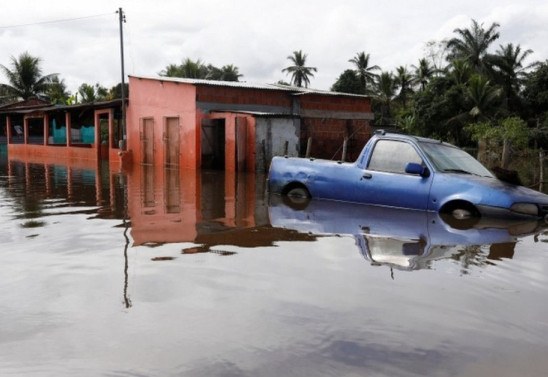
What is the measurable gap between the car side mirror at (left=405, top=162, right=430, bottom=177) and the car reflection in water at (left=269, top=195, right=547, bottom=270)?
2.29 feet

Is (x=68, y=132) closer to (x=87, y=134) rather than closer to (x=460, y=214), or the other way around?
(x=87, y=134)

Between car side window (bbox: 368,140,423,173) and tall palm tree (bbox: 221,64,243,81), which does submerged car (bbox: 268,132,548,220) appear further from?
A: tall palm tree (bbox: 221,64,243,81)

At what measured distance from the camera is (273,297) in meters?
4.87

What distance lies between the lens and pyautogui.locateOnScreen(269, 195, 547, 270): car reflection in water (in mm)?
6574

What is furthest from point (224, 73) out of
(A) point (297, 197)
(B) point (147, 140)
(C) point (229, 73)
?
(A) point (297, 197)

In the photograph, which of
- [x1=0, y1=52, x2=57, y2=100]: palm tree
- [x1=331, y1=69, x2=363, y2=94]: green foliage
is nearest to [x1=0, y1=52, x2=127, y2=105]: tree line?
[x1=0, y1=52, x2=57, y2=100]: palm tree

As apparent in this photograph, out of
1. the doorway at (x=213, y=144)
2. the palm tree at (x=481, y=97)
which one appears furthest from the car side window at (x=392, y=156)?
the palm tree at (x=481, y=97)

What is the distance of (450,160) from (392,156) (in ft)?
3.26

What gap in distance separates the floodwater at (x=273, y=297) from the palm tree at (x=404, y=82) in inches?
1756

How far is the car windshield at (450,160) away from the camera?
376 inches

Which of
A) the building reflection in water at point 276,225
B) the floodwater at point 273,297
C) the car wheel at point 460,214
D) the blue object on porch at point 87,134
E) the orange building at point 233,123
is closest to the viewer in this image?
the floodwater at point 273,297

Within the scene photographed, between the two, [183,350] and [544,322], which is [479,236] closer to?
[544,322]

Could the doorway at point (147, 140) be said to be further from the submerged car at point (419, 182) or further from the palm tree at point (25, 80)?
the palm tree at point (25, 80)

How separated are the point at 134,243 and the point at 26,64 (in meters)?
50.6
